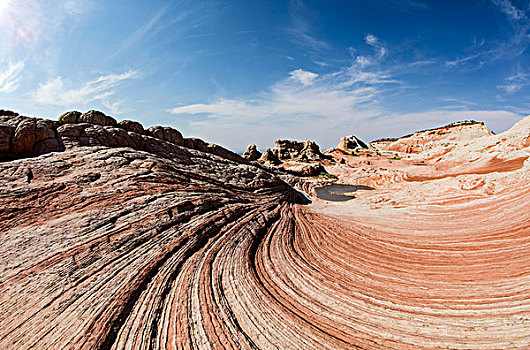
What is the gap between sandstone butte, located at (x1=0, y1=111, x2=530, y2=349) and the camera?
173 inches

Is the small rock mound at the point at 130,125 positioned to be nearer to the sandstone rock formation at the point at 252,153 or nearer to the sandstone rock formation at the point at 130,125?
the sandstone rock formation at the point at 130,125

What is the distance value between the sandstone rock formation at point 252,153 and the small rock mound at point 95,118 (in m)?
42.2

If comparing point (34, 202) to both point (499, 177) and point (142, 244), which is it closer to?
point (142, 244)

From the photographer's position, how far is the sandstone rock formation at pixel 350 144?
225 ft

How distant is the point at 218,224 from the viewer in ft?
29.8

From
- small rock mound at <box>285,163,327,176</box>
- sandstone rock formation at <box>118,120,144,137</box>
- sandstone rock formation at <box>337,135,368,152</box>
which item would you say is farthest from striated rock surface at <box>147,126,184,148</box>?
sandstone rock formation at <box>337,135,368,152</box>

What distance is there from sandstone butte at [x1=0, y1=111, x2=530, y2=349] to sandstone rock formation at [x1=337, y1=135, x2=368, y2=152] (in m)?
59.0

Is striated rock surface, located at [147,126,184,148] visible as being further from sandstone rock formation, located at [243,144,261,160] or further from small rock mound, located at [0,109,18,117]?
sandstone rock formation, located at [243,144,261,160]

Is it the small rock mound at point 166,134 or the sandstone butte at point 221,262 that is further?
the small rock mound at point 166,134

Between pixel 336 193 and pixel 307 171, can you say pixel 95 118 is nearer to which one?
pixel 336 193

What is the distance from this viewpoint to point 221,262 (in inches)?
276

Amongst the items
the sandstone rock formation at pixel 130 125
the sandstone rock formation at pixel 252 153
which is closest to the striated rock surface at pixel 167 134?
the sandstone rock formation at pixel 130 125

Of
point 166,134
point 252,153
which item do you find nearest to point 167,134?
point 166,134

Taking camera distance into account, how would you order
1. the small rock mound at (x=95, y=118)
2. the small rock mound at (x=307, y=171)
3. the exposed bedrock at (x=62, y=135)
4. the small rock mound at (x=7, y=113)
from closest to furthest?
the exposed bedrock at (x=62, y=135) → the small rock mound at (x=7, y=113) → the small rock mound at (x=95, y=118) → the small rock mound at (x=307, y=171)
